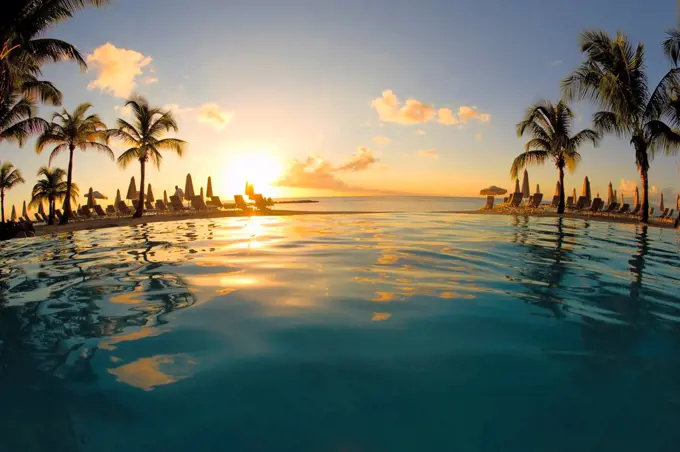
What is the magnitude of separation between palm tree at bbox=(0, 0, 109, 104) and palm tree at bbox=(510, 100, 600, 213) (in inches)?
788

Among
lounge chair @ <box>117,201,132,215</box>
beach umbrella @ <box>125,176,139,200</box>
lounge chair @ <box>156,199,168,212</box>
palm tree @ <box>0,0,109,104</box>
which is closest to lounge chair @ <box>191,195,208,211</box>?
lounge chair @ <box>156,199,168,212</box>

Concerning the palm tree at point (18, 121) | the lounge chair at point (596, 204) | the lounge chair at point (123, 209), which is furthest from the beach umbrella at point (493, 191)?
the palm tree at point (18, 121)

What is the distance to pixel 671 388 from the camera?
214cm

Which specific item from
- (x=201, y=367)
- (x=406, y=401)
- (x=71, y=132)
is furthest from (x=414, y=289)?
(x=71, y=132)

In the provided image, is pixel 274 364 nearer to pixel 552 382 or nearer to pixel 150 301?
pixel 552 382

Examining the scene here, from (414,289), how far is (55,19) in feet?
50.9

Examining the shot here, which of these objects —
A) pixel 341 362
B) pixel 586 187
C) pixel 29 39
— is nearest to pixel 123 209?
pixel 29 39

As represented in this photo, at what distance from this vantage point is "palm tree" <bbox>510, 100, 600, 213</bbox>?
18.7 m

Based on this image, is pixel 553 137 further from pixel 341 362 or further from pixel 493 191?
pixel 341 362

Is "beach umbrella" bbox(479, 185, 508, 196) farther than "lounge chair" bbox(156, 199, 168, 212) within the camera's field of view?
Yes

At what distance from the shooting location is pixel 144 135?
20188mm

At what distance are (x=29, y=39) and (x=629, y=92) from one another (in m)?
23.5

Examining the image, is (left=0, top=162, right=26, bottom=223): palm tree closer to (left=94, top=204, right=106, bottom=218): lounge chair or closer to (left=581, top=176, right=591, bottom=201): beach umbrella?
(left=94, top=204, right=106, bottom=218): lounge chair

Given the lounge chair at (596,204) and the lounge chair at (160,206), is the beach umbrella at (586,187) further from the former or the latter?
the lounge chair at (160,206)
